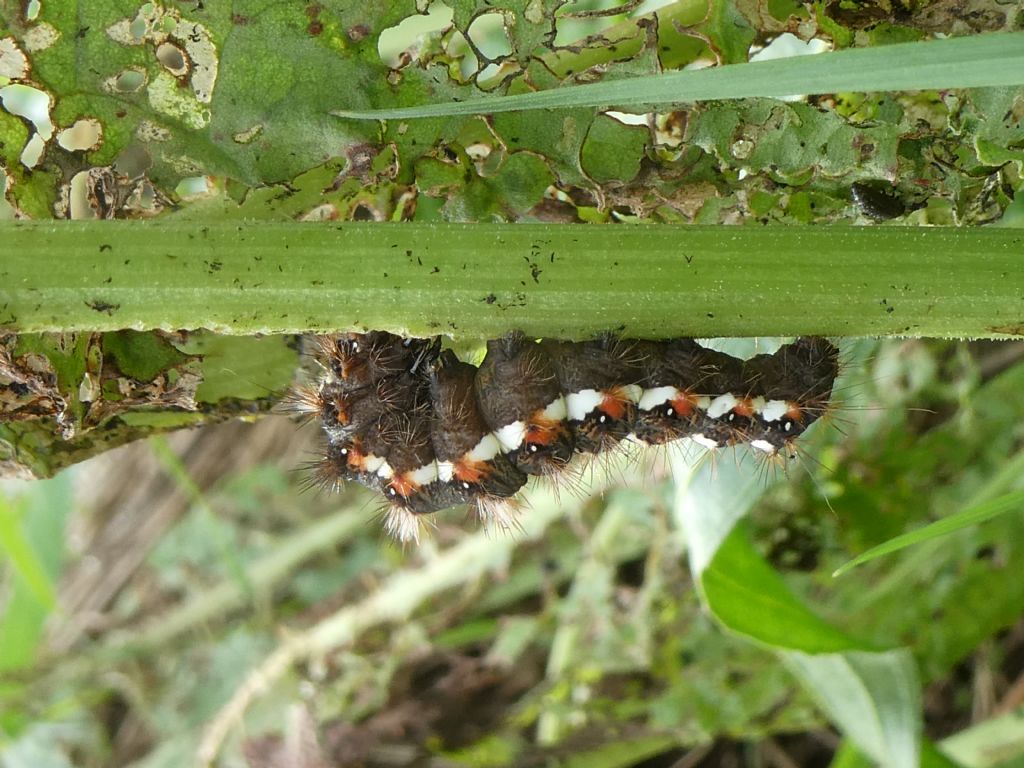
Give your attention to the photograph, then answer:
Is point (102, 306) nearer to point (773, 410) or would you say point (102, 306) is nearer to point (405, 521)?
point (405, 521)

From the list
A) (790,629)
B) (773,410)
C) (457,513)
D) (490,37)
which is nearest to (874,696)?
(790,629)

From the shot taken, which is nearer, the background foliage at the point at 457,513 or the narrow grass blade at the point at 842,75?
the narrow grass blade at the point at 842,75

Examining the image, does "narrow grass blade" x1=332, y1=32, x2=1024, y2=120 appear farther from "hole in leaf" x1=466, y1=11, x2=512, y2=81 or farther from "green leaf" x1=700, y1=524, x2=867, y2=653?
"hole in leaf" x1=466, y1=11, x2=512, y2=81

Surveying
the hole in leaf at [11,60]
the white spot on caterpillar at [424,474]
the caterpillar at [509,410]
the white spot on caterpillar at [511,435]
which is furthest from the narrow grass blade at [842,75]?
the hole in leaf at [11,60]

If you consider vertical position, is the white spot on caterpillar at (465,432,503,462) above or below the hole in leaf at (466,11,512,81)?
below

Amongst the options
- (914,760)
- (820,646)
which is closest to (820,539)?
(914,760)

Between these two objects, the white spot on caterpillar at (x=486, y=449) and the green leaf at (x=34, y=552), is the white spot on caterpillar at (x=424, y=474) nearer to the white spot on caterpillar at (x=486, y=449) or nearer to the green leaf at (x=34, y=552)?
the white spot on caterpillar at (x=486, y=449)

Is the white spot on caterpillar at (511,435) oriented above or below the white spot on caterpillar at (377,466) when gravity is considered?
above

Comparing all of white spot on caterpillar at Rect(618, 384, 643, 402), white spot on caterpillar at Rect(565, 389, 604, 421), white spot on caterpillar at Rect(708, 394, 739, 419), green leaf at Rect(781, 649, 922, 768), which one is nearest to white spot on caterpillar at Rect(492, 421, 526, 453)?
white spot on caterpillar at Rect(565, 389, 604, 421)
